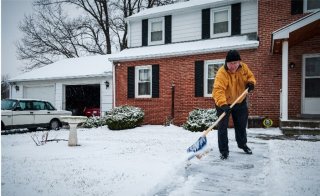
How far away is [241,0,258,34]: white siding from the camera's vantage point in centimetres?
1300

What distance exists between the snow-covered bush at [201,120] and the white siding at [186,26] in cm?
482

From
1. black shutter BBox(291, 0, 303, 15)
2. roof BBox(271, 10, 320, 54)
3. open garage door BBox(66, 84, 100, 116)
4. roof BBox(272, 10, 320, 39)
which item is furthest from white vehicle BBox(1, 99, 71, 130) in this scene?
black shutter BBox(291, 0, 303, 15)

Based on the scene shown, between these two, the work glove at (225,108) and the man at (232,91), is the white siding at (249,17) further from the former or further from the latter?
the work glove at (225,108)

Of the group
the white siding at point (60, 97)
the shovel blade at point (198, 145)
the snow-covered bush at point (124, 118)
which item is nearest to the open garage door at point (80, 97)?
the white siding at point (60, 97)

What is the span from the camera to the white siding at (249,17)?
13.0 meters

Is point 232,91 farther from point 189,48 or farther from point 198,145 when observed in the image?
point 189,48

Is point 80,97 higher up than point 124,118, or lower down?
higher up

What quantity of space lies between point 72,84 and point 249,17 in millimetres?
11530

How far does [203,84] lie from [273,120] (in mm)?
3300

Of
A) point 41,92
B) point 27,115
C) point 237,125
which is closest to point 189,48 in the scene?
point 27,115

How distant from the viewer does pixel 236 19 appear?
1341cm

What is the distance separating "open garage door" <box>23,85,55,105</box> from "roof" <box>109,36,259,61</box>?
7.07 meters

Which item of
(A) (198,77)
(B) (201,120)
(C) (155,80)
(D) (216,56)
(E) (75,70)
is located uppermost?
(D) (216,56)

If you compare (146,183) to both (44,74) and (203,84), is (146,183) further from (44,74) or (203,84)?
(44,74)
